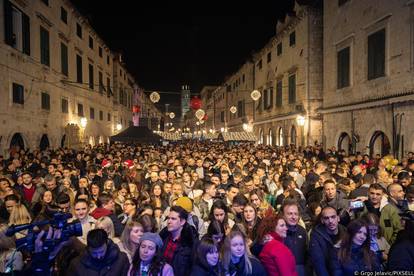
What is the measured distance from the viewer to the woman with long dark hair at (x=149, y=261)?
148 inches

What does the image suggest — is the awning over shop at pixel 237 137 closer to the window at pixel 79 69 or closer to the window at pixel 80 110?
the window at pixel 80 110

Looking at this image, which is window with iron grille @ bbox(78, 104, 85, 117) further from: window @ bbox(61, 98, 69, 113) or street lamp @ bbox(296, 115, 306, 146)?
street lamp @ bbox(296, 115, 306, 146)

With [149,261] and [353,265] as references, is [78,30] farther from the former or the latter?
[353,265]

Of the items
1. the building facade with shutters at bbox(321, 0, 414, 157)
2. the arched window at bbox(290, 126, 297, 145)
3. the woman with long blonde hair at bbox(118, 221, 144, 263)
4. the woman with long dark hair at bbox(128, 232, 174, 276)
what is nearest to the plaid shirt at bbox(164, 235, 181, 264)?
the woman with long blonde hair at bbox(118, 221, 144, 263)

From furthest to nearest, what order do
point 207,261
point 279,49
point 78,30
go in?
point 279,49
point 78,30
point 207,261

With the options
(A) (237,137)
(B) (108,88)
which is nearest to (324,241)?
(A) (237,137)

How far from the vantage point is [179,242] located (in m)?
4.50

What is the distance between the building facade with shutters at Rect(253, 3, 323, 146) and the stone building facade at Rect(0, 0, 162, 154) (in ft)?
48.7

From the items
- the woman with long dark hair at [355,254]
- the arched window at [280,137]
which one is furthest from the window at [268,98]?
the woman with long dark hair at [355,254]

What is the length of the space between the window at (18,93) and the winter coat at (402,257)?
17591mm

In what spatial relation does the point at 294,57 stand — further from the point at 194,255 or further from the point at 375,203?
the point at 194,255

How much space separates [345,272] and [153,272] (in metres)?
2.18

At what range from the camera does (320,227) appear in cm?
455

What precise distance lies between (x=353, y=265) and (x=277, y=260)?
37.3 inches
